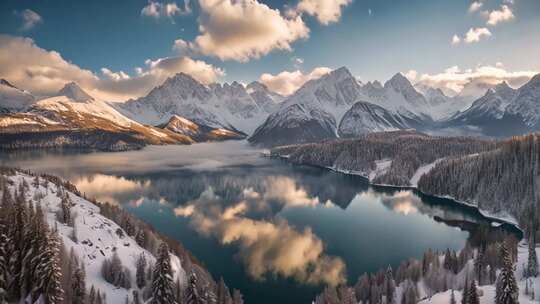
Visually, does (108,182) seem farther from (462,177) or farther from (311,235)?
(462,177)

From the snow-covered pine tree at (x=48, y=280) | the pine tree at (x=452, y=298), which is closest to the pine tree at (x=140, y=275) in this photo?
the snow-covered pine tree at (x=48, y=280)

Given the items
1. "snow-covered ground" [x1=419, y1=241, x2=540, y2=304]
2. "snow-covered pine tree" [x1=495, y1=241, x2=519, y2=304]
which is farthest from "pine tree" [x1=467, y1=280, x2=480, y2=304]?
"snow-covered ground" [x1=419, y1=241, x2=540, y2=304]

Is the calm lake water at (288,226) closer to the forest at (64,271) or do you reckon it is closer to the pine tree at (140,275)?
the forest at (64,271)

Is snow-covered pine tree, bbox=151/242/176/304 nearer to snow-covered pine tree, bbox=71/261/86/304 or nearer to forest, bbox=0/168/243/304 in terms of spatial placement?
forest, bbox=0/168/243/304

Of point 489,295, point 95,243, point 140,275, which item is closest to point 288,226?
point 140,275

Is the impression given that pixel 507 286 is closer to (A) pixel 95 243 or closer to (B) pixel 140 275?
(B) pixel 140 275

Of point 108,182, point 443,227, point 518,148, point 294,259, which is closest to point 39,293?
point 294,259
